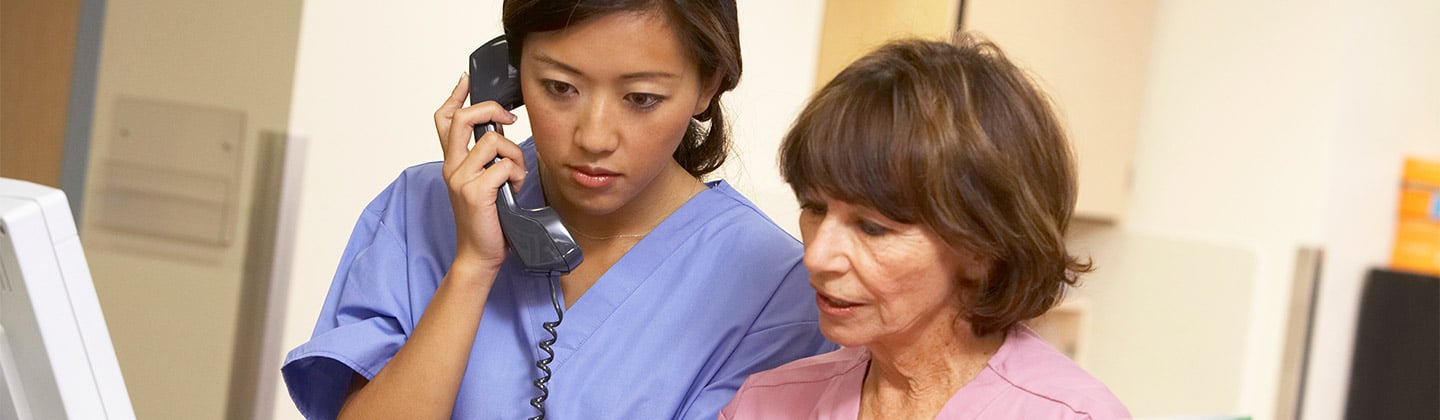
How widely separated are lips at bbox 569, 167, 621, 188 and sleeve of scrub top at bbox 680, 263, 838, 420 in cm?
18

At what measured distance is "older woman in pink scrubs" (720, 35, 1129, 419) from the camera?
2.57 ft

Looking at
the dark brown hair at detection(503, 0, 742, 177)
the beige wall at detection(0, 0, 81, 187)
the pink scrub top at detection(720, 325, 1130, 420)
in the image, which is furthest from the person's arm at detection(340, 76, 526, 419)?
the beige wall at detection(0, 0, 81, 187)

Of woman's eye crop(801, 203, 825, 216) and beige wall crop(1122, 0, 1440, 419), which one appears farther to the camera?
beige wall crop(1122, 0, 1440, 419)

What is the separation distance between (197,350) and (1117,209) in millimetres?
2036

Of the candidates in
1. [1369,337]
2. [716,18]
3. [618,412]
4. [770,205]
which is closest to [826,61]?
[770,205]

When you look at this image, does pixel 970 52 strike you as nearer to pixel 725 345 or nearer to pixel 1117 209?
pixel 725 345

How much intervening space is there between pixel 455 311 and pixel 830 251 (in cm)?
33

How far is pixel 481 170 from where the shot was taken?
1.02 meters

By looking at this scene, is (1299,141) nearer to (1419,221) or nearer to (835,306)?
(1419,221)

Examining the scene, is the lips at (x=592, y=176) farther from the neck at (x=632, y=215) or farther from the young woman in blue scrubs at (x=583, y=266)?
the neck at (x=632, y=215)

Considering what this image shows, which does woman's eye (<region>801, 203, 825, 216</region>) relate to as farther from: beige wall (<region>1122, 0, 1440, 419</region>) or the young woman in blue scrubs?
beige wall (<region>1122, 0, 1440, 419</region>)

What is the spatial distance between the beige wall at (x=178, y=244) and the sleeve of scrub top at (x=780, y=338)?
77cm

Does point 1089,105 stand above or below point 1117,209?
above

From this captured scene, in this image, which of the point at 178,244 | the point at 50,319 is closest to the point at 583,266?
the point at 50,319
